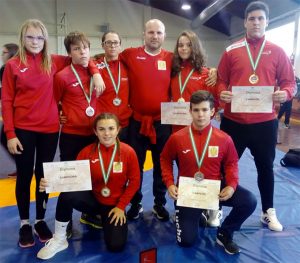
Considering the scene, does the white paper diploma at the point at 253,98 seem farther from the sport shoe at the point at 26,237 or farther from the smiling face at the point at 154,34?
the sport shoe at the point at 26,237

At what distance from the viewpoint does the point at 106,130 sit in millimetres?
2326

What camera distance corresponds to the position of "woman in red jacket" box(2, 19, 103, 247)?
2242 mm

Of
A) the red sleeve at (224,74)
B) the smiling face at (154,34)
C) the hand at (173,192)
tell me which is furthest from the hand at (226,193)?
the smiling face at (154,34)

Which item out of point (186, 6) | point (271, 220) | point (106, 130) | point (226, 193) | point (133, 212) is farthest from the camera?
point (186, 6)

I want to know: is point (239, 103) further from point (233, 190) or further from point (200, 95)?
point (233, 190)

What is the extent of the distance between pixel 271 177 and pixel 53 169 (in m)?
1.81

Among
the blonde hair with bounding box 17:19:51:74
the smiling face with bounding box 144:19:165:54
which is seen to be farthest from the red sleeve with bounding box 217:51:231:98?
the blonde hair with bounding box 17:19:51:74

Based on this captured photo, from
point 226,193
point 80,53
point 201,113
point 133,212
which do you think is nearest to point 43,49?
point 80,53

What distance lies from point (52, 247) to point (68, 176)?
0.54 metres

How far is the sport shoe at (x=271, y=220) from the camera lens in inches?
105

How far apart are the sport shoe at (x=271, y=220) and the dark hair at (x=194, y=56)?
1.40m

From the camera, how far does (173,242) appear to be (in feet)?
8.14

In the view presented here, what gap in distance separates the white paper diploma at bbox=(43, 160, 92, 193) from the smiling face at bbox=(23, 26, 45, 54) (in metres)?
0.85

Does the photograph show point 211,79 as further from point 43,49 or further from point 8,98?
point 8,98
